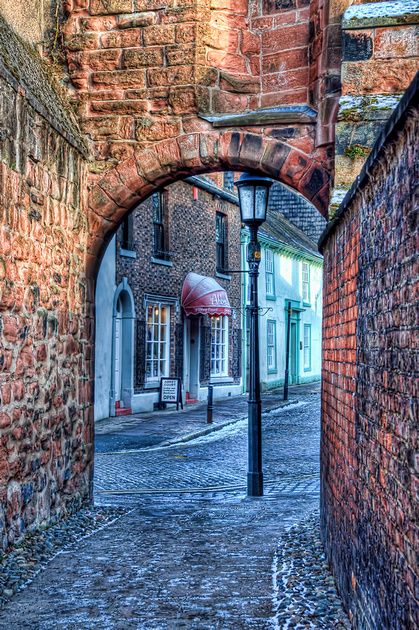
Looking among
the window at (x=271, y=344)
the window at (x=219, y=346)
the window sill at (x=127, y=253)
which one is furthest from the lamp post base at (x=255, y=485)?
the window at (x=271, y=344)

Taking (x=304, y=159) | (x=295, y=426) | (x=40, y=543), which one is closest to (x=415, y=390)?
(x=40, y=543)

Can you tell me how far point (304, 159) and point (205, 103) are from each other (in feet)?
3.58

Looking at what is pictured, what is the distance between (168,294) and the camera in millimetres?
21969

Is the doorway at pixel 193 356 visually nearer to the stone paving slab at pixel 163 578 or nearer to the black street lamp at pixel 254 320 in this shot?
the black street lamp at pixel 254 320

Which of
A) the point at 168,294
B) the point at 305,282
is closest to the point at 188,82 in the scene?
the point at 168,294

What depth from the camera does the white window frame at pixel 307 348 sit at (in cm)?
3691

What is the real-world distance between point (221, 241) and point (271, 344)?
21.4 feet

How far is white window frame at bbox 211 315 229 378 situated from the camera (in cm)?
2519

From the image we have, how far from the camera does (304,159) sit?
802cm

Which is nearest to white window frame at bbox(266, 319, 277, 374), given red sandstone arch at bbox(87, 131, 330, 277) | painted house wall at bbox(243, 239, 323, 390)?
painted house wall at bbox(243, 239, 323, 390)

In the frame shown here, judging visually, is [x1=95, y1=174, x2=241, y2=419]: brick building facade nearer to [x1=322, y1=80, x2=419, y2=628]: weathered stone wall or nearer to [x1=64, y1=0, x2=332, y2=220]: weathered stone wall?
[x1=64, y1=0, x2=332, y2=220]: weathered stone wall

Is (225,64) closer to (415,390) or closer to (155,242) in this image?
(415,390)

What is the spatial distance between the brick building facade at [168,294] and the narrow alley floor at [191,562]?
7.52 meters

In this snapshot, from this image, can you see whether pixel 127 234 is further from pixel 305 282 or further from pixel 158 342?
pixel 305 282
